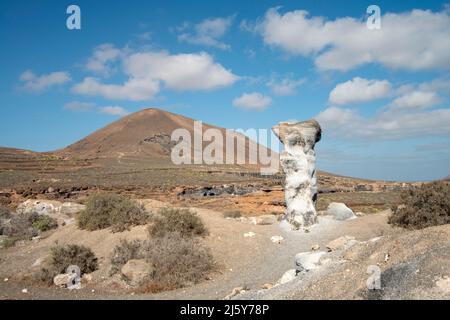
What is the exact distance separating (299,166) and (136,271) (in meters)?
9.03

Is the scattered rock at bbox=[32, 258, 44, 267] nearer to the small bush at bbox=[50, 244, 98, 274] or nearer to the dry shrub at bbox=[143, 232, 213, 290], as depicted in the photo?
the small bush at bbox=[50, 244, 98, 274]

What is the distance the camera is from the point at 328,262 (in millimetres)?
8219

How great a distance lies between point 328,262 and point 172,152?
72816mm

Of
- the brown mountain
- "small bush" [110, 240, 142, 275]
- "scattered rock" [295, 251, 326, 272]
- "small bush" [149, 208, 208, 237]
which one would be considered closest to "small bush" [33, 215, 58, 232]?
"small bush" [149, 208, 208, 237]

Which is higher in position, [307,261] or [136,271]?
[307,261]

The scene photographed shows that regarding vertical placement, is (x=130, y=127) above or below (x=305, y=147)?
above

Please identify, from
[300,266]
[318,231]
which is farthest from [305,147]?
[300,266]

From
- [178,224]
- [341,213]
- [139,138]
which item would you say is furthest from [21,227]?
[139,138]

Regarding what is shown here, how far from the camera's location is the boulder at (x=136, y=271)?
9.97 metres

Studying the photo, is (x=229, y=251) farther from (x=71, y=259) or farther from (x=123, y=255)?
(x=71, y=259)

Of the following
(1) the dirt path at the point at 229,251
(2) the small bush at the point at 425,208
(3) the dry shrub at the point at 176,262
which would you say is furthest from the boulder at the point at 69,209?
(2) the small bush at the point at 425,208

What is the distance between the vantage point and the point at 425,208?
12289 mm

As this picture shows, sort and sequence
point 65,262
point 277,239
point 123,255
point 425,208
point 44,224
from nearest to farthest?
1. point 123,255
2. point 65,262
3. point 425,208
4. point 277,239
5. point 44,224

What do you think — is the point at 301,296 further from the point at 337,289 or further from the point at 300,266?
the point at 300,266
